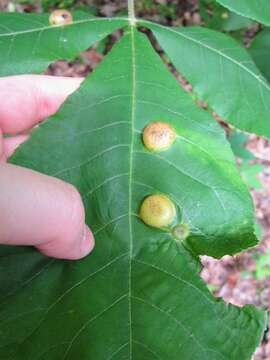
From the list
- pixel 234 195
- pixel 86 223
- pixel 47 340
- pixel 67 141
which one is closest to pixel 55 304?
pixel 47 340

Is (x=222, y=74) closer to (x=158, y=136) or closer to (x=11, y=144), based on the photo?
(x=158, y=136)

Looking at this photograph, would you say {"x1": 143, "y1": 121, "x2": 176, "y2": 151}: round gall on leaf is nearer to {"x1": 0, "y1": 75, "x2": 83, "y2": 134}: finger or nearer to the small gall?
the small gall

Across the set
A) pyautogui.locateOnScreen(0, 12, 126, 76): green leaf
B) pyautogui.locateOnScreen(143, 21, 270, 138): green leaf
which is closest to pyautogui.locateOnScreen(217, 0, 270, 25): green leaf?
pyautogui.locateOnScreen(143, 21, 270, 138): green leaf

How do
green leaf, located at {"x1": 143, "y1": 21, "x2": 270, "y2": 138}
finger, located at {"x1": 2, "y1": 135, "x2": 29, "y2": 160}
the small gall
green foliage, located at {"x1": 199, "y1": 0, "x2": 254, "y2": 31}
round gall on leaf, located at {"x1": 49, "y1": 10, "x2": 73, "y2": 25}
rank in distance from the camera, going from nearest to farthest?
the small gall, green leaf, located at {"x1": 143, "y1": 21, "x2": 270, "y2": 138}, round gall on leaf, located at {"x1": 49, "y1": 10, "x2": 73, "y2": 25}, finger, located at {"x1": 2, "y1": 135, "x2": 29, "y2": 160}, green foliage, located at {"x1": 199, "y1": 0, "x2": 254, "y2": 31}

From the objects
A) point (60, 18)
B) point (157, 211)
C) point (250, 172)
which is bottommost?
point (250, 172)

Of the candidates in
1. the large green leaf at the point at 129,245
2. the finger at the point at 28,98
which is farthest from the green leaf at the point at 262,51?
the finger at the point at 28,98

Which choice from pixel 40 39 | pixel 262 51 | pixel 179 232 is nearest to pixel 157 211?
pixel 179 232
